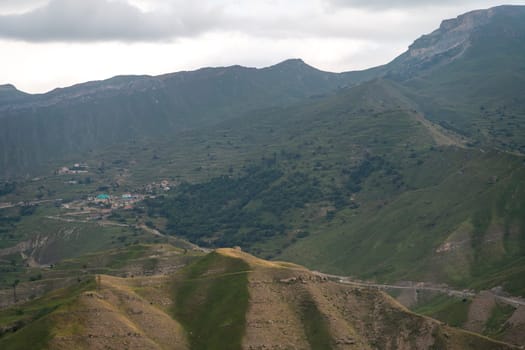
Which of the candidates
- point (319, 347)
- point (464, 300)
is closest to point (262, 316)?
point (319, 347)

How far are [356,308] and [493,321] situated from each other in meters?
42.1

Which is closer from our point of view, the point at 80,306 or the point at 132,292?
the point at 80,306

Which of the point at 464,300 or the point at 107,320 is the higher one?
the point at 107,320

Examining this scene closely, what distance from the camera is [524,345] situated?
146 metres

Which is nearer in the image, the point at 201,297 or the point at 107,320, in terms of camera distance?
the point at 107,320

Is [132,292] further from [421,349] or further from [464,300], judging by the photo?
[464,300]

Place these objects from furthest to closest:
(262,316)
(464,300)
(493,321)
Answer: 1. (464,300)
2. (493,321)
3. (262,316)

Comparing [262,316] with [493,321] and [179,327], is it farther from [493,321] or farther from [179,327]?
[493,321]

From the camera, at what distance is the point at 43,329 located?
430 ft

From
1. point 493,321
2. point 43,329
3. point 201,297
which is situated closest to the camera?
point 43,329

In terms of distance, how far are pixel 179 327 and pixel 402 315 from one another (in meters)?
44.7

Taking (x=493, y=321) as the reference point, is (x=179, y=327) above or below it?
above

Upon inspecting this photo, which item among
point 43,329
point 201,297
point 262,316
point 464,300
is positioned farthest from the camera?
point 464,300

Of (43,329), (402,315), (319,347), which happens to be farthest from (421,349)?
(43,329)
